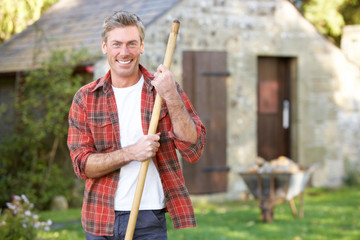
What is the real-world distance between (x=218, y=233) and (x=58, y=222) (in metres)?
2.22

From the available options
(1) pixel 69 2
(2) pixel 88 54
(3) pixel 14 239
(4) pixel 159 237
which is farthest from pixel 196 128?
(1) pixel 69 2

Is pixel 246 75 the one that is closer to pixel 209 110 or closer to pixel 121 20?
pixel 209 110

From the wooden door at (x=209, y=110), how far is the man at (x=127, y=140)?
7.33m

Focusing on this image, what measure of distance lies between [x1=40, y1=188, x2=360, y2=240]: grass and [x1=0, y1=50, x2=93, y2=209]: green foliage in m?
0.62

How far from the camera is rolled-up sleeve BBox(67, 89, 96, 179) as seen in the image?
3.32 m

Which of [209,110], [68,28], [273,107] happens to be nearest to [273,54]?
[273,107]

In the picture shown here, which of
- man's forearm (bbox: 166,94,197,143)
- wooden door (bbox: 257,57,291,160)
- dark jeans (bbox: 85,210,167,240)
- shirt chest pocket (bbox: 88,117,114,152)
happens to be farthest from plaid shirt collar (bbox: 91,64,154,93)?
wooden door (bbox: 257,57,291,160)

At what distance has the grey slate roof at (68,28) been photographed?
1083 centimetres

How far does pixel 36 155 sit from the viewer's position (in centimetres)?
1045

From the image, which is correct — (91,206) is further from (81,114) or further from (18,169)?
(18,169)

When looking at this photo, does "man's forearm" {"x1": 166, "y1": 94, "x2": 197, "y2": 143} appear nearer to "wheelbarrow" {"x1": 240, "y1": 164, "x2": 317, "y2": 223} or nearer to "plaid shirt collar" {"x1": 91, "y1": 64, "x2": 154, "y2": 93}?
"plaid shirt collar" {"x1": 91, "y1": 64, "x2": 154, "y2": 93}

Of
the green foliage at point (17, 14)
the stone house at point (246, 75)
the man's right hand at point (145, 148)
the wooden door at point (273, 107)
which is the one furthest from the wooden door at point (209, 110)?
the man's right hand at point (145, 148)

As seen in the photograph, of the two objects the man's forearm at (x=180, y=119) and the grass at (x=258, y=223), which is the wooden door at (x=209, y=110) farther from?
the man's forearm at (x=180, y=119)

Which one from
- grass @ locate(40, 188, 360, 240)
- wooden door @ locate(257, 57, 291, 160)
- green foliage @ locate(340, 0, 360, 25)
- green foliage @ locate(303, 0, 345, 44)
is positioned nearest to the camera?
grass @ locate(40, 188, 360, 240)
